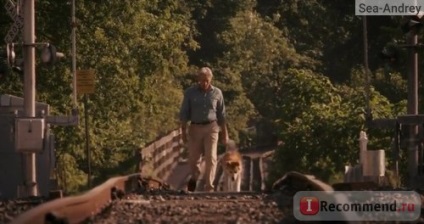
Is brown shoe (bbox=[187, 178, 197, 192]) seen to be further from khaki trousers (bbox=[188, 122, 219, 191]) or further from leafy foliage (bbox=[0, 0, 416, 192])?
leafy foliage (bbox=[0, 0, 416, 192])

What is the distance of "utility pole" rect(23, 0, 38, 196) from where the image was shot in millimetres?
21375

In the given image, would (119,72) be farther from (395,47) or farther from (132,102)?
(395,47)

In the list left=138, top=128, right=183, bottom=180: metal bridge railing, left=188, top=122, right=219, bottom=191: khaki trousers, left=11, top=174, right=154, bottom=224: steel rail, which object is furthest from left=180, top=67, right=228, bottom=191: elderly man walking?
left=138, top=128, right=183, bottom=180: metal bridge railing

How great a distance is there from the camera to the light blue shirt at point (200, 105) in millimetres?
19906

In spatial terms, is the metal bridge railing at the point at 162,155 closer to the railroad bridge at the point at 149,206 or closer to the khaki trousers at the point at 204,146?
the khaki trousers at the point at 204,146

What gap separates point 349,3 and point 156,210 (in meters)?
34.0

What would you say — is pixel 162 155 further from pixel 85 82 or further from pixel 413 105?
pixel 413 105

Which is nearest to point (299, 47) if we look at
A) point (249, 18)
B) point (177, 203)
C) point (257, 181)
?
point (249, 18)

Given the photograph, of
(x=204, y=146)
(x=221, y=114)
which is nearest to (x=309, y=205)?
(x=221, y=114)

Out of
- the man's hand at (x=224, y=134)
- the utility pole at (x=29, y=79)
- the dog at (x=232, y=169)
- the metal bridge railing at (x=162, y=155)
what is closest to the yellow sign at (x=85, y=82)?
the metal bridge railing at (x=162, y=155)

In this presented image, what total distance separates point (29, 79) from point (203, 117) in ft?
11.2

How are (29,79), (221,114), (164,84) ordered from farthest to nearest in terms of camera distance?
(164,84) < (29,79) < (221,114)

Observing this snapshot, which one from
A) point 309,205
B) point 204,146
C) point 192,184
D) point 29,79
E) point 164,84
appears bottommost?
point 192,184

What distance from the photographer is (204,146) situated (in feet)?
67.2
